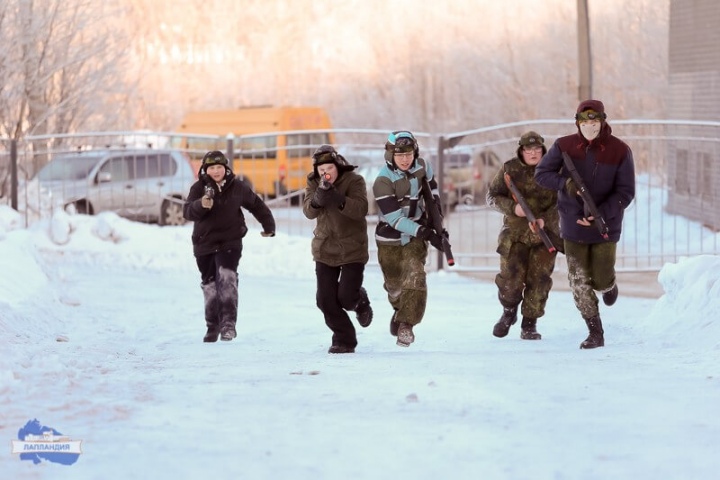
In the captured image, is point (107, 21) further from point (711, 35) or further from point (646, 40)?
point (646, 40)

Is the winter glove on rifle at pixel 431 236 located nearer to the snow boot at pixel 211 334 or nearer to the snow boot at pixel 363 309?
the snow boot at pixel 363 309

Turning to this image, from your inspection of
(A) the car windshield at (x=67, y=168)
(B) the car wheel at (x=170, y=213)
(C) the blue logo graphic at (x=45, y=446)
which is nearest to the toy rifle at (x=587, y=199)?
(C) the blue logo graphic at (x=45, y=446)

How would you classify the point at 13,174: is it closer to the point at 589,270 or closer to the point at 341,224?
the point at 341,224

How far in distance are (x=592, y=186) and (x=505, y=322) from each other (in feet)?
5.38

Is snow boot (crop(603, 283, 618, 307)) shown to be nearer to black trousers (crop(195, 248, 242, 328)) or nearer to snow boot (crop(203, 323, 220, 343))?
black trousers (crop(195, 248, 242, 328))

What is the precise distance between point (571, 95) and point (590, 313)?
101ft

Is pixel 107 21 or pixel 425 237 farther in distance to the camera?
pixel 107 21

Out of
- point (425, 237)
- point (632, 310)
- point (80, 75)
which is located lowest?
point (632, 310)

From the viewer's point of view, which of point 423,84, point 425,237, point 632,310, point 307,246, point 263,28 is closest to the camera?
point 425,237

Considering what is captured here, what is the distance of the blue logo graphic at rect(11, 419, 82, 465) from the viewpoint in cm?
558

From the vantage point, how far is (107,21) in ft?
81.9

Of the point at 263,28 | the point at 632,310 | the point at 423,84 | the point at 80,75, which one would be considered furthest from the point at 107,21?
the point at 263,28

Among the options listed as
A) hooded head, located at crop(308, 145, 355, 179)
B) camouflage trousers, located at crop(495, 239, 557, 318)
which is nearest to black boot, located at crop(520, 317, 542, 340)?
camouflage trousers, located at crop(495, 239, 557, 318)

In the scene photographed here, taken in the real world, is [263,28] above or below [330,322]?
above
